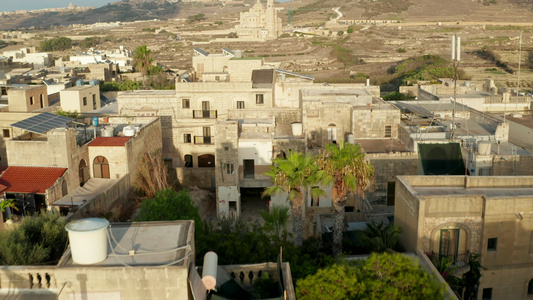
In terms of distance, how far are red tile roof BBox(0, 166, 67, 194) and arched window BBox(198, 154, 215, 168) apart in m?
15.0

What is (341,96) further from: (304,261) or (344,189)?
(304,261)

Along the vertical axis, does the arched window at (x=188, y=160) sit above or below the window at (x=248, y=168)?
below

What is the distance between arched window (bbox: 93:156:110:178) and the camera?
26547 millimetres

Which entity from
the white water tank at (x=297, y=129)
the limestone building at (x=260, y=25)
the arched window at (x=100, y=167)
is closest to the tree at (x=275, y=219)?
the white water tank at (x=297, y=129)

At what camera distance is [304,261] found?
17.0m

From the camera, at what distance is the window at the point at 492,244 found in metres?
17.1

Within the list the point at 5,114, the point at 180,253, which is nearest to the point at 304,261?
the point at 180,253

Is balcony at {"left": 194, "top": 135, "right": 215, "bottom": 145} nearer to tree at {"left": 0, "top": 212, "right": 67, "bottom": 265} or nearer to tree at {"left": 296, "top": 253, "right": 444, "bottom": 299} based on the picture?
tree at {"left": 0, "top": 212, "right": 67, "bottom": 265}

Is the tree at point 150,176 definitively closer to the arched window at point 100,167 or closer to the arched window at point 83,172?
the arched window at point 100,167

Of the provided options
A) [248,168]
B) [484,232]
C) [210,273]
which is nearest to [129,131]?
[248,168]

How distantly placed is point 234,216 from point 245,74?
17.9 meters

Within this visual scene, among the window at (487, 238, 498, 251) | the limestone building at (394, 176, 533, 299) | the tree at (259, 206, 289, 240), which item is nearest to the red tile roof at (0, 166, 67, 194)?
the tree at (259, 206, 289, 240)

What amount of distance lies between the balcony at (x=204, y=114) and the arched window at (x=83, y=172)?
13.8 meters

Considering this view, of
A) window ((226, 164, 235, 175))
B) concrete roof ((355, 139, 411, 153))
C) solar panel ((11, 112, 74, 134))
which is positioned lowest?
window ((226, 164, 235, 175))
